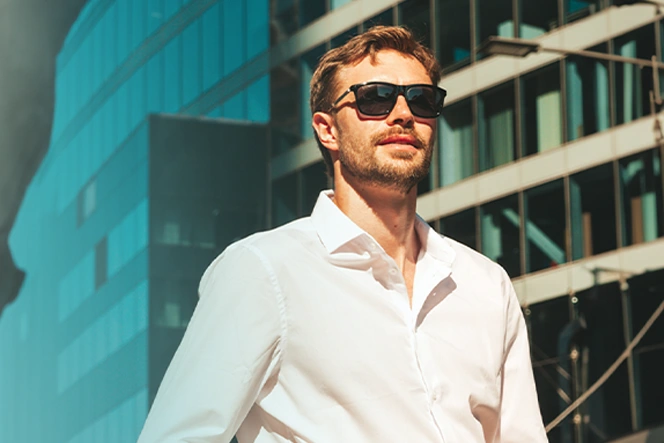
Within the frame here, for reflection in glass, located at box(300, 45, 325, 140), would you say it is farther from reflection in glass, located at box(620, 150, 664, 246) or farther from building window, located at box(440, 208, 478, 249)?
reflection in glass, located at box(620, 150, 664, 246)

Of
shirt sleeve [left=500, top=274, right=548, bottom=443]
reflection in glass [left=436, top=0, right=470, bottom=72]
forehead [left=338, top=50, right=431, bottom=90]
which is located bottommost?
shirt sleeve [left=500, top=274, right=548, bottom=443]

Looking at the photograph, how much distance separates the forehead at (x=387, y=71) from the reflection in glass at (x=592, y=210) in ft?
42.2

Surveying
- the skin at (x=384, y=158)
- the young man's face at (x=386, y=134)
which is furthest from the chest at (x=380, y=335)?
the young man's face at (x=386, y=134)

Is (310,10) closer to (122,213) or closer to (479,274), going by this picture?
(122,213)

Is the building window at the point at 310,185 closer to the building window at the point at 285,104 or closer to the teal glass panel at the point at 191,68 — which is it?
the building window at the point at 285,104

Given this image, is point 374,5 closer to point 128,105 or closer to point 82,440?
point 128,105

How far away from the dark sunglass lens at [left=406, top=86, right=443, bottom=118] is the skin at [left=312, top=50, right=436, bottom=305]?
0.05 ft

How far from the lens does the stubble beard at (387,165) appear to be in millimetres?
2916

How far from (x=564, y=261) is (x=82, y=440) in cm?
644

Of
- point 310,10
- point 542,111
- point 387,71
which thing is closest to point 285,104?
point 310,10

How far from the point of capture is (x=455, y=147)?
1661cm

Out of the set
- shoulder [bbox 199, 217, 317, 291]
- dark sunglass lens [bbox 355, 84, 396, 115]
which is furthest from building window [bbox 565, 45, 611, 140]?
shoulder [bbox 199, 217, 317, 291]

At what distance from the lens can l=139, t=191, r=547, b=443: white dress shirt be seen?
2.64 metres

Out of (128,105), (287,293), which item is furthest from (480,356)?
(128,105)
